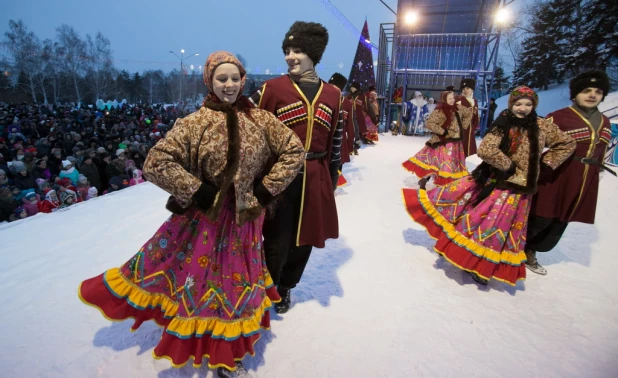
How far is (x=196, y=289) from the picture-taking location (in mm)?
1778

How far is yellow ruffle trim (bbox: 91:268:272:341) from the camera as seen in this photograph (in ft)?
5.74

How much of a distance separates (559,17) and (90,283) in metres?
23.8

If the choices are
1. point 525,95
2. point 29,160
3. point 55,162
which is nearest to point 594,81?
point 525,95

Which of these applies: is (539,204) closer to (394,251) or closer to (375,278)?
(394,251)

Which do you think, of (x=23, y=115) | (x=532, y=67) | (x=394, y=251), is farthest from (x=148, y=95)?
(x=394, y=251)

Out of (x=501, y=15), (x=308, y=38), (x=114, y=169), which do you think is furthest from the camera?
(x=501, y=15)

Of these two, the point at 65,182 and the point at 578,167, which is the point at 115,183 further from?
the point at 578,167

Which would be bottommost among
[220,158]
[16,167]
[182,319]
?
[182,319]

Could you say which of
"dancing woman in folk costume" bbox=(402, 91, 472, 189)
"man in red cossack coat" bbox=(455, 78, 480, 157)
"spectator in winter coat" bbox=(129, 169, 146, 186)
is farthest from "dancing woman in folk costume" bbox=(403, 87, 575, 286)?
"spectator in winter coat" bbox=(129, 169, 146, 186)

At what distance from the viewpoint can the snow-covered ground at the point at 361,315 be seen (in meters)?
2.08

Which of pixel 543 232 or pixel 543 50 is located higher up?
pixel 543 50

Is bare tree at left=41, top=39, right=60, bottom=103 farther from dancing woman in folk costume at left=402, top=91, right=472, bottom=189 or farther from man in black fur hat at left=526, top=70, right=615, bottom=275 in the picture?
man in black fur hat at left=526, top=70, right=615, bottom=275

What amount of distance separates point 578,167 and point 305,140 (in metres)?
2.55

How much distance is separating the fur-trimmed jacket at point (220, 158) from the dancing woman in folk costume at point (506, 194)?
192 centimetres
